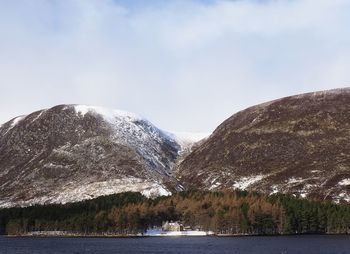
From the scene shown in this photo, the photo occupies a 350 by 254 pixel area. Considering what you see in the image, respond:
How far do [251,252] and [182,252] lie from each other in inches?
586

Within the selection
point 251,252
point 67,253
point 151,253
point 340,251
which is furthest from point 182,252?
point 340,251

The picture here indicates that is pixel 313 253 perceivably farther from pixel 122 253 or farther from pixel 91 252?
pixel 91 252

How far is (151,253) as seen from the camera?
126312mm

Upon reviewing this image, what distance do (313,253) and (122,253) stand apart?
39828mm

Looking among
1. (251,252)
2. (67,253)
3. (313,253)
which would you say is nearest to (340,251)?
(313,253)

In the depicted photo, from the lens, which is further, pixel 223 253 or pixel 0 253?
pixel 0 253

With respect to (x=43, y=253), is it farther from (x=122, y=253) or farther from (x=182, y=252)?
(x=182, y=252)

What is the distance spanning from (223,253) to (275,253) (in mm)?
10486

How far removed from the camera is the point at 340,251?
12475 centimetres

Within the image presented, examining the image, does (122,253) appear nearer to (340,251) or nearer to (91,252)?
(91,252)

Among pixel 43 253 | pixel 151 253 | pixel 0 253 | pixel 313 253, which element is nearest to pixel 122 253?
pixel 151 253

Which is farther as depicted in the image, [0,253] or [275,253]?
[0,253]

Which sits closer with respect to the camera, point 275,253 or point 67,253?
point 275,253

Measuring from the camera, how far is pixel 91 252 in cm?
13138
